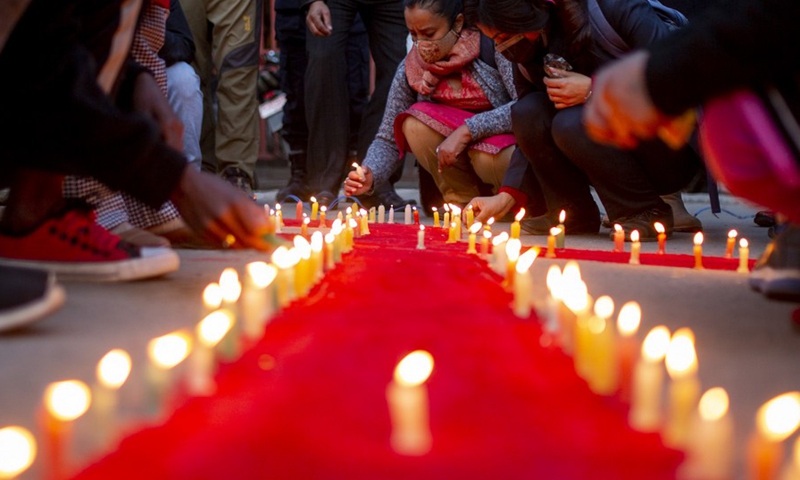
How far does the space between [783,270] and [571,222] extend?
1724 millimetres

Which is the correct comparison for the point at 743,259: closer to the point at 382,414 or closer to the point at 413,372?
the point at 382,414

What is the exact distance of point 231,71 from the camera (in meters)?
4.72

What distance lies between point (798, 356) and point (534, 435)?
63cm

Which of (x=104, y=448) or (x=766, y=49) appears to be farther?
(x=766, y=49)

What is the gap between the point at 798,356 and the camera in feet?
4.47

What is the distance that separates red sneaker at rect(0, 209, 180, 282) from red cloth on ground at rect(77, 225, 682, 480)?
Answer: 0.56m

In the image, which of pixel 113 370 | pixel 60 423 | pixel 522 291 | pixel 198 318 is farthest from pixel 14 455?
pixel 522 291

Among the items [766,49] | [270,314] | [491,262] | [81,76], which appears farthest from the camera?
[491,262]

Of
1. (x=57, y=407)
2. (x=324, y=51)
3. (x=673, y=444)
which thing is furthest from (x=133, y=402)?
(x=324, y=51)

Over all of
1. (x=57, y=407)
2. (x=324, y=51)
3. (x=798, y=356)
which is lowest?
(x=798, y=356)

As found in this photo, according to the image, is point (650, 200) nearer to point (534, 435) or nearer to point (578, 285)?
point (578, 285)

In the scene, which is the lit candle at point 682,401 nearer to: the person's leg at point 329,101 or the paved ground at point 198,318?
the paved ground at point 198,318

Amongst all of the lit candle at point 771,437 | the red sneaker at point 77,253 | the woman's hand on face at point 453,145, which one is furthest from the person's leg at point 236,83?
the lit candle at point 771,437

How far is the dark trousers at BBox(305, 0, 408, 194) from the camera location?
441 cm
